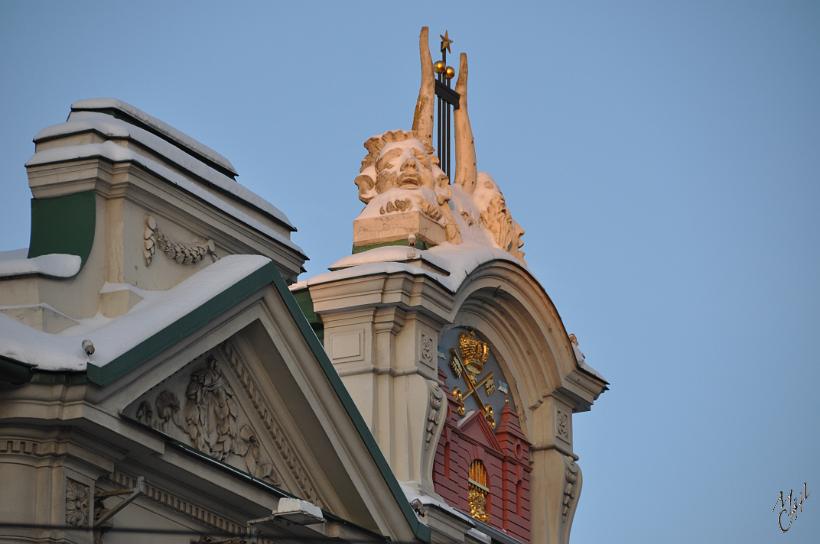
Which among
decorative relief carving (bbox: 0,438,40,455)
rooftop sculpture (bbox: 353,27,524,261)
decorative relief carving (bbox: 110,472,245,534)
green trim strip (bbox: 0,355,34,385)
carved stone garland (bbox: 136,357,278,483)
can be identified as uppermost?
rooftop sculpture (bbox: 353,27,524,261)

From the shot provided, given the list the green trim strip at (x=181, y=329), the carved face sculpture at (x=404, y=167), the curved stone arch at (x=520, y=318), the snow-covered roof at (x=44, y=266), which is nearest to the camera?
the green trim strip at (x=181, y=329)

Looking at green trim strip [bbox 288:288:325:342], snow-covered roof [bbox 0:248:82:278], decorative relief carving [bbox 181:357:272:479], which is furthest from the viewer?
green trim strip [bbox 288:288:325:342]

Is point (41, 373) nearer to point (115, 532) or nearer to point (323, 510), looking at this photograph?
point (115, 532)

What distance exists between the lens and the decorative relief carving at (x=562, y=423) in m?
31.5

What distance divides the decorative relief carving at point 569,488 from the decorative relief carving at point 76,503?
12506 mm

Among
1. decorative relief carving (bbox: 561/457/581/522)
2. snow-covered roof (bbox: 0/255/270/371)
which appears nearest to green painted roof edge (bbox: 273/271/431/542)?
snow-covered roof (bbox: 0/255/270/371)

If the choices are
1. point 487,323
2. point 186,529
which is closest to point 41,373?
point 186,529

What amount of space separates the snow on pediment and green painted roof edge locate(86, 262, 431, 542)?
0.58 metres

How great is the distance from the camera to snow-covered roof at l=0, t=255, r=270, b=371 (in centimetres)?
1969

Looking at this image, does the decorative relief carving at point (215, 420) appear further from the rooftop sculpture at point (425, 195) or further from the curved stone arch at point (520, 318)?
the rooftop sculpture at point (425, 195)

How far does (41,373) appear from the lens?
19.6 meters

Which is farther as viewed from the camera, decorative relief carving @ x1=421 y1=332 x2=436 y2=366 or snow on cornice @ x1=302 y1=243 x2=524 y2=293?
decorative relief carving @ x1=421 y1=332 x2=436 y2=366

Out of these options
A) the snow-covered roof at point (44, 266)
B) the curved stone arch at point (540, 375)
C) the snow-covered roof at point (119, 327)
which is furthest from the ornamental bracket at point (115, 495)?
the curved stone arch at point (540, 375)

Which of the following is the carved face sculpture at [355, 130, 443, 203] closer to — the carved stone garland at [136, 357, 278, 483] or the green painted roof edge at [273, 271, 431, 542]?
the green painted roof edge at [273, 271, 431, 542]
